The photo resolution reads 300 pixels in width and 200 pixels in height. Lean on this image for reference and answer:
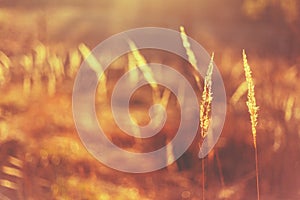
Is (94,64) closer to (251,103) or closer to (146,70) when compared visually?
(146,70)

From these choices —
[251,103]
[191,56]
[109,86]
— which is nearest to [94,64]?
[109,86]

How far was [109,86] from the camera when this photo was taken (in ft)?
6.39

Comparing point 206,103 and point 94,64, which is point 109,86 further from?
point 206,103

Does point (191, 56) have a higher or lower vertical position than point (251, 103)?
higher

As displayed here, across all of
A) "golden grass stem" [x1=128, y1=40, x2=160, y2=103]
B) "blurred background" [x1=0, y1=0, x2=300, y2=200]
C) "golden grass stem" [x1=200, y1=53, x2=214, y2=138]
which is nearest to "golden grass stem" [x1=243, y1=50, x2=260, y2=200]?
"blurred background" [x1=0, y1=0, x2=300, y2=200]

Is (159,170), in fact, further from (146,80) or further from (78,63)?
(78,63)

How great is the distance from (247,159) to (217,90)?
290 mm

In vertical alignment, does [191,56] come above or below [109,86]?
above

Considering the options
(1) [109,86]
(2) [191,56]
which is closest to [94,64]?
(1) [109,86]

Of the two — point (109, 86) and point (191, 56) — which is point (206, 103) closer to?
point (191, 56)

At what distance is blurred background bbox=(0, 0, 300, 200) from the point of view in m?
1.95

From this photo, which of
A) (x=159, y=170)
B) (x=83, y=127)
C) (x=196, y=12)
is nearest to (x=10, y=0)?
(x=83, y=127)

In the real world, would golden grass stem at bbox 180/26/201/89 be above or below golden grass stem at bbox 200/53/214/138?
above

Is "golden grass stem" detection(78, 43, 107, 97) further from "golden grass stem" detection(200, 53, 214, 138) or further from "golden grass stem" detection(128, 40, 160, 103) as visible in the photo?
"golden grass stem" detection(200, 53, 214, 138)
